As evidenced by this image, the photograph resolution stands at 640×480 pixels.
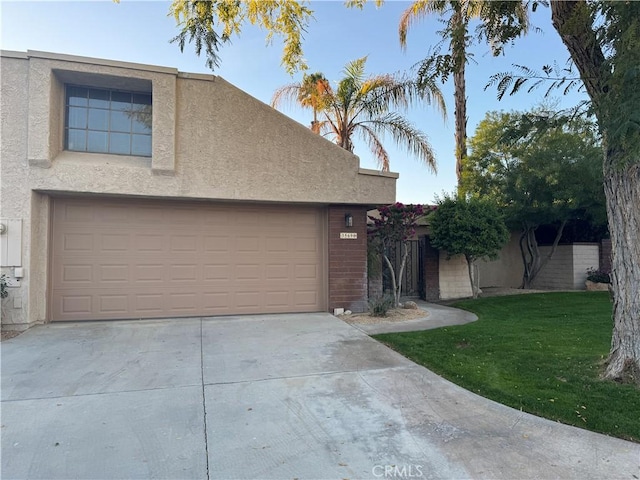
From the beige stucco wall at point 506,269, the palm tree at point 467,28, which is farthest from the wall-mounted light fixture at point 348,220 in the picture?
the beige stucco wall at point 506,269

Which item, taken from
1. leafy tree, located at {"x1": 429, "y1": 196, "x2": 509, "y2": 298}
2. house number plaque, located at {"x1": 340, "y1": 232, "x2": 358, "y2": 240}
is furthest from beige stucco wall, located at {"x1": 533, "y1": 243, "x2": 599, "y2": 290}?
house number plaque, located at {"x1": 340, "y1": 232, "x2": 358, "y2": 240}

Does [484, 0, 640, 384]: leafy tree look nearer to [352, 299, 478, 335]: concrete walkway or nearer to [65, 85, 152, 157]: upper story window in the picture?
[352, 299, 478, 335]: concrete walkway

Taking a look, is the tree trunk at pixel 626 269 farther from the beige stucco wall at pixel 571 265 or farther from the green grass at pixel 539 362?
the beige stucco wall at pixel 571 265

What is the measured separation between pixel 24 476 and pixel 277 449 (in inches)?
72.0

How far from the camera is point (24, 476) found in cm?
283

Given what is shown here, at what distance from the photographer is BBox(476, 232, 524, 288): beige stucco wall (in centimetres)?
1489

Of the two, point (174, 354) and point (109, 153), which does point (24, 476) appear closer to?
→ point (174, 354)

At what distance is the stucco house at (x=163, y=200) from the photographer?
285 inches

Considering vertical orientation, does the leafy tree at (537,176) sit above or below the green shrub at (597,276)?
above

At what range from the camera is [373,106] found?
492 inches

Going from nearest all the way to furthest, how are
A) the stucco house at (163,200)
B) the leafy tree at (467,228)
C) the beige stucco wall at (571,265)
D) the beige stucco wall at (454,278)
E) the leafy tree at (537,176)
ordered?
the stucco house at (163,200)
the leafy tree at (467,228)
the leafy tree at (537,176)
the beige stucco wall at (454,278)
the beige stucco wall at (571,265)

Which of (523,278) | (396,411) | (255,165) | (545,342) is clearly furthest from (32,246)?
(523,278)

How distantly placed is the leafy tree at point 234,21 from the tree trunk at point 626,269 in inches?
247

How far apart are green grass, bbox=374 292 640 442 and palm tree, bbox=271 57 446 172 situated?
20.4ft
